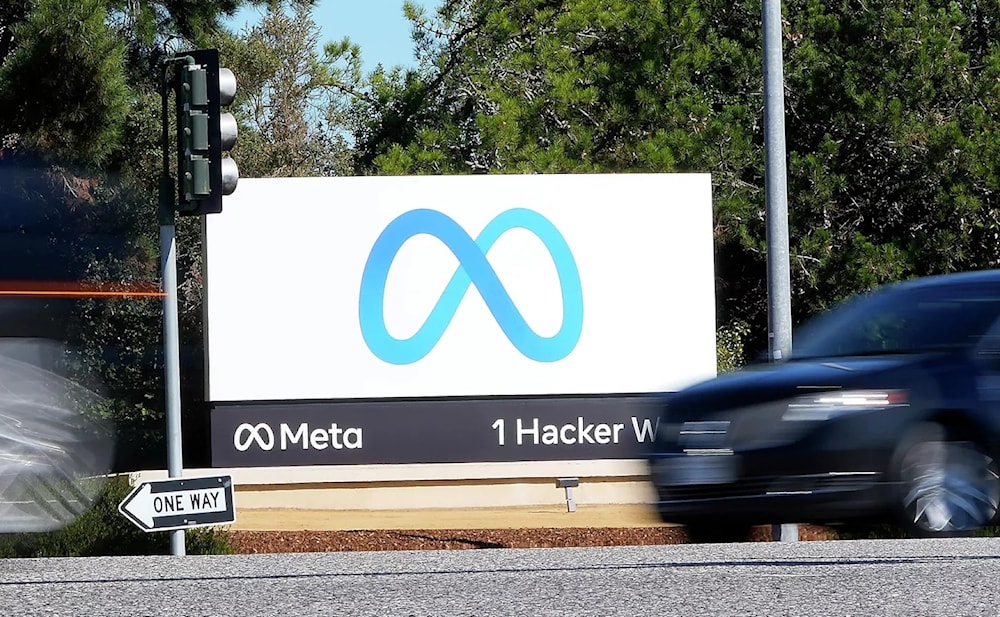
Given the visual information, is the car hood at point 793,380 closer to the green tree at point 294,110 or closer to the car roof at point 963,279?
the car roof at point 963,279

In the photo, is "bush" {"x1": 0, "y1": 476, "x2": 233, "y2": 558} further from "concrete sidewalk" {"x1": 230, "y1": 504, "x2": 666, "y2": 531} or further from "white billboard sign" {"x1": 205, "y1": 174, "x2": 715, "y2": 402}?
"white billboard sign" {"x1": 205, "y1": 174, "x2": 715, "y2": 402}

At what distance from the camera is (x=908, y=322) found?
9.66m

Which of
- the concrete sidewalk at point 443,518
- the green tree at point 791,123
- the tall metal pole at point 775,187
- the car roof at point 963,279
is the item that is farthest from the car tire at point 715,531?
the green tree at point 791,123

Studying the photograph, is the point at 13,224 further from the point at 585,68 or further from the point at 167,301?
the point at 585,68

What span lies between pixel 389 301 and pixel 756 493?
909cm

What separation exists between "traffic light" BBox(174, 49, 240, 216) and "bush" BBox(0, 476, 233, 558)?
367 cm

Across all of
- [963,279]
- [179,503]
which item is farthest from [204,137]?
[963,279]

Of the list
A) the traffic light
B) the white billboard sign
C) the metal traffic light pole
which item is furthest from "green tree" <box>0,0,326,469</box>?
the traffic light

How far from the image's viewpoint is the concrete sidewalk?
16359 mm

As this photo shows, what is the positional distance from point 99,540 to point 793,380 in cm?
780

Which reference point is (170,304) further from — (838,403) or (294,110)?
(294,110)

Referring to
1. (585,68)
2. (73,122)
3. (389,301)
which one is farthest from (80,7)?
(585,68)

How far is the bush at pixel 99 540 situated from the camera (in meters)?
14.0

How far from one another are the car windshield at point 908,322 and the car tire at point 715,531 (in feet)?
3.86
